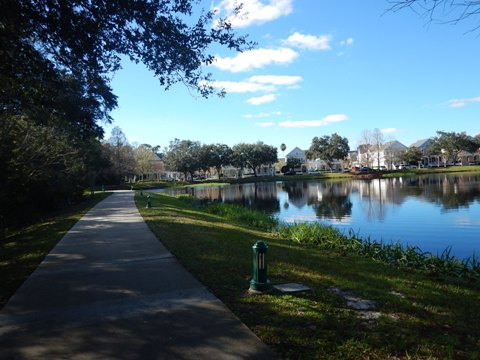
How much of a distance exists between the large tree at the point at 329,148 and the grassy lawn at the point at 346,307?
96.4 meters

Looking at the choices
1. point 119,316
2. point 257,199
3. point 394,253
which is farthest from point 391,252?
point 257,199

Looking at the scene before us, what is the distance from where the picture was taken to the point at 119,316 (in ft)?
17.8

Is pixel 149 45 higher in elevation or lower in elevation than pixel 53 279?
higher

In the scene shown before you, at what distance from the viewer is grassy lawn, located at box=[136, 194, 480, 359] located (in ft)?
14.5

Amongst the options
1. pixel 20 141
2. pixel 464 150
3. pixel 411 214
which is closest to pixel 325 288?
pixel 20 141

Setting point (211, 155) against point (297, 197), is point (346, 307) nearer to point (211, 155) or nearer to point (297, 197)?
point (297, 197)

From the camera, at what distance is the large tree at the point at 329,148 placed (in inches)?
4082

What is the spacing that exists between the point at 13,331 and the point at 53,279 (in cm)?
262

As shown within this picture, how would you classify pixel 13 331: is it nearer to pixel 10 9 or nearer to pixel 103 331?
pixel 103 331

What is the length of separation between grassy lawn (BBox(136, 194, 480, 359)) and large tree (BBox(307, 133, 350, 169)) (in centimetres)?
9643

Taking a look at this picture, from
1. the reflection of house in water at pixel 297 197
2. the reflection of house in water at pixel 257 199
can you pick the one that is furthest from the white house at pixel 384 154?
the reflection of house in water at pixel 257 199

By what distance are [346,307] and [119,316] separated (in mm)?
3230

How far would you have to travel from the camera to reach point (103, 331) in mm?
4902

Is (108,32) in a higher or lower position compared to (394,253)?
higher
